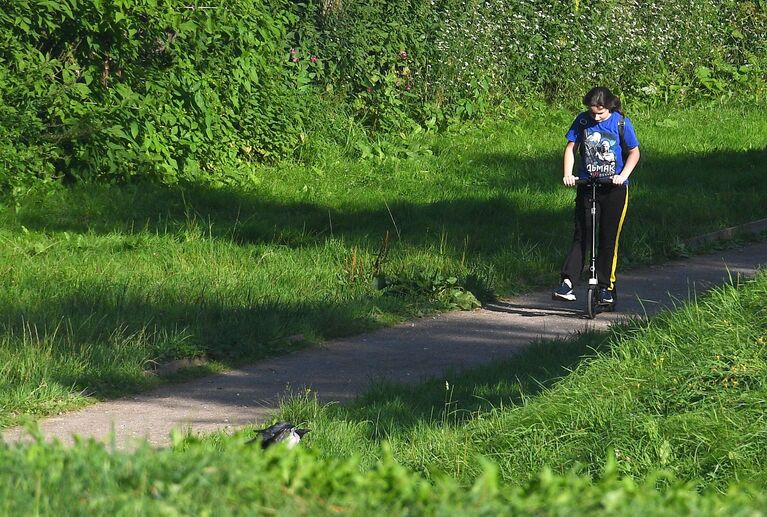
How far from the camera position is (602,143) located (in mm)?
10250

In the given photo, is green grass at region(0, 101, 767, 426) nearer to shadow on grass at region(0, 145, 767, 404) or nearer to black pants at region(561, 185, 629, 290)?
shadow on grass at region(0, 145, 767, 404)

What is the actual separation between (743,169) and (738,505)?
13496mm

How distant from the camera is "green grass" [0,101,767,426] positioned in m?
8.79

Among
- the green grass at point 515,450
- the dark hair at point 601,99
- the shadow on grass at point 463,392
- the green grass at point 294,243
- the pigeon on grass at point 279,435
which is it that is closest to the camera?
the green grass at point 515,450

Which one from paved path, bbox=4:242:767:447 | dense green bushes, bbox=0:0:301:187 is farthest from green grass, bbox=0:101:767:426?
dense green bushes, bbox=0:0:301:187

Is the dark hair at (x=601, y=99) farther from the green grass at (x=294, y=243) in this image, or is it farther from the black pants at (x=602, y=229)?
the green grass at (x=294, y=243)

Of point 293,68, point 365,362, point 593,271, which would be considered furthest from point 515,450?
point 293,68

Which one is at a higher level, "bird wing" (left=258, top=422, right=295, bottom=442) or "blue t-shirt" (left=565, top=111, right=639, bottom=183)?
"blue t-shirt" (left=565, top=111, right=639, bottom=183)

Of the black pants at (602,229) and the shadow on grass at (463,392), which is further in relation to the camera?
the black pants at (602,229)

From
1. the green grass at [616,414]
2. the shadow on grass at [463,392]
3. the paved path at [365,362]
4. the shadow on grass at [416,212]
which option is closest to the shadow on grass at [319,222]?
the shadow on grass at [416,212]

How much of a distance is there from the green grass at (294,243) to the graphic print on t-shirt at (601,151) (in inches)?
62.5

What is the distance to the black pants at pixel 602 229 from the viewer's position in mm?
10430

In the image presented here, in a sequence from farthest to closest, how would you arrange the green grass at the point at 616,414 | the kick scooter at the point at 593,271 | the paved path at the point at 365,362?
the kick scooter at the point at 593,271 < the paved path at the point at 365,362 < the green grass at the point at 616,414

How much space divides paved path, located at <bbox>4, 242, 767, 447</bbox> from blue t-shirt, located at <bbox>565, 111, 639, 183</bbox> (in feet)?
3.86
